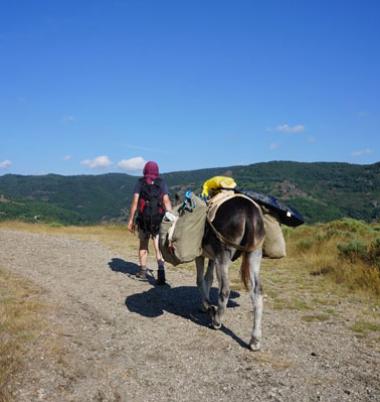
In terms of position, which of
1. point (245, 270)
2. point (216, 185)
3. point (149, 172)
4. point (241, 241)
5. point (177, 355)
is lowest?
point (177, 355)

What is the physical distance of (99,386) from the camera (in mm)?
4402

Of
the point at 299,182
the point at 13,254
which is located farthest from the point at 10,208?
the point at 299,182

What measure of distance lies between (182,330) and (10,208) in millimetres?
107973

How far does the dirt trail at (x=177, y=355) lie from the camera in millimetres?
4367

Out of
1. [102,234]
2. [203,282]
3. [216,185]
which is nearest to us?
[216,185]

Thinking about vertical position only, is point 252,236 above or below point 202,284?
above

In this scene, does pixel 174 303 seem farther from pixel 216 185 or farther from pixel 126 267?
pixel 126 267

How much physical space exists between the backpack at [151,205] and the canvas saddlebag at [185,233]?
2.29 metres

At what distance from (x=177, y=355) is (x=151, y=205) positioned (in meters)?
4.00

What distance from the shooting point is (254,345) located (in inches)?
222

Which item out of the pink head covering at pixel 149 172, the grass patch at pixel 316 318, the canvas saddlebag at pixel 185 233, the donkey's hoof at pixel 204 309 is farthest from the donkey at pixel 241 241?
the pink head covering at pixel 149 172

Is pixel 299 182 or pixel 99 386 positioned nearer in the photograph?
pixel 99 386

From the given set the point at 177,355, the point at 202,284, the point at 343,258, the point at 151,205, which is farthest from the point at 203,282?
the point at 343,258

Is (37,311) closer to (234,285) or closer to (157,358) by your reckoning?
(157,358)
